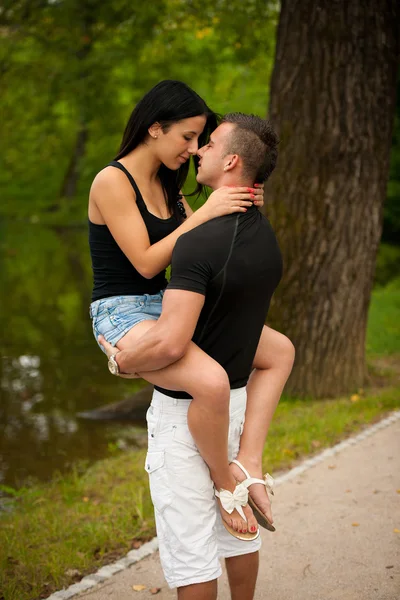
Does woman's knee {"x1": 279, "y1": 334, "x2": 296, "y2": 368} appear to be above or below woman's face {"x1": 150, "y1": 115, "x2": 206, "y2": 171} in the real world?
below

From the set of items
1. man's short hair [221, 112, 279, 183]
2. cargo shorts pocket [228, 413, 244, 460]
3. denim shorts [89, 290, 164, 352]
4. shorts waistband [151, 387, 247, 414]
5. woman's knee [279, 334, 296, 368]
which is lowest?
cargo shorts pocket [228, 413, 244, 460]

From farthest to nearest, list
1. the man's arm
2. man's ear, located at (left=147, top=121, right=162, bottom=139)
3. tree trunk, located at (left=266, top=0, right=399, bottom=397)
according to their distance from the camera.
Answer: tree trunk, located at (left=266, top=0, right=399, bottom=397)
man's ear, located at (left=147, top=121, right=162, bottom=139)
the man's arm

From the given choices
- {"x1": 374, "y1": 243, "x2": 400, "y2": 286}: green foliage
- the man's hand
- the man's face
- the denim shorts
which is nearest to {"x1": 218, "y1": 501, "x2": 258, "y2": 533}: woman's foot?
the man's hand

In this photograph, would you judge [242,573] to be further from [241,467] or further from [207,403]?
[207,403]

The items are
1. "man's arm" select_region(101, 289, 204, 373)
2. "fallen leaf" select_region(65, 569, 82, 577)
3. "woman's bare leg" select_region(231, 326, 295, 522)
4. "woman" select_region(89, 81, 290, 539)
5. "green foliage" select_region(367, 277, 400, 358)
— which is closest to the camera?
"man's arm" select_region(101, 289, 204, 373)

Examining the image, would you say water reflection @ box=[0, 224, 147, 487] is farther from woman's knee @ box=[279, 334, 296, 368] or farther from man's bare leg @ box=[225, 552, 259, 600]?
woman's knee @ box=[279, 334, 296, 368]

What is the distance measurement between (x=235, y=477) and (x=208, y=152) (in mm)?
1263

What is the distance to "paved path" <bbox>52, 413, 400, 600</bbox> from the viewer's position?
3.81m

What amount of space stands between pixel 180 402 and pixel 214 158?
0.93 metres

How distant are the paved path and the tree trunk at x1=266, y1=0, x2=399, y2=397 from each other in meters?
2.07

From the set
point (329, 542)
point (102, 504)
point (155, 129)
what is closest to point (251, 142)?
point (155, 129)

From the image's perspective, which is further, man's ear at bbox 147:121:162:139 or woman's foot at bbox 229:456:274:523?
man's ear at bbox 147:121:162:139

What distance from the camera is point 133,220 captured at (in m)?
3.06

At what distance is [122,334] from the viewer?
10.0 ft
